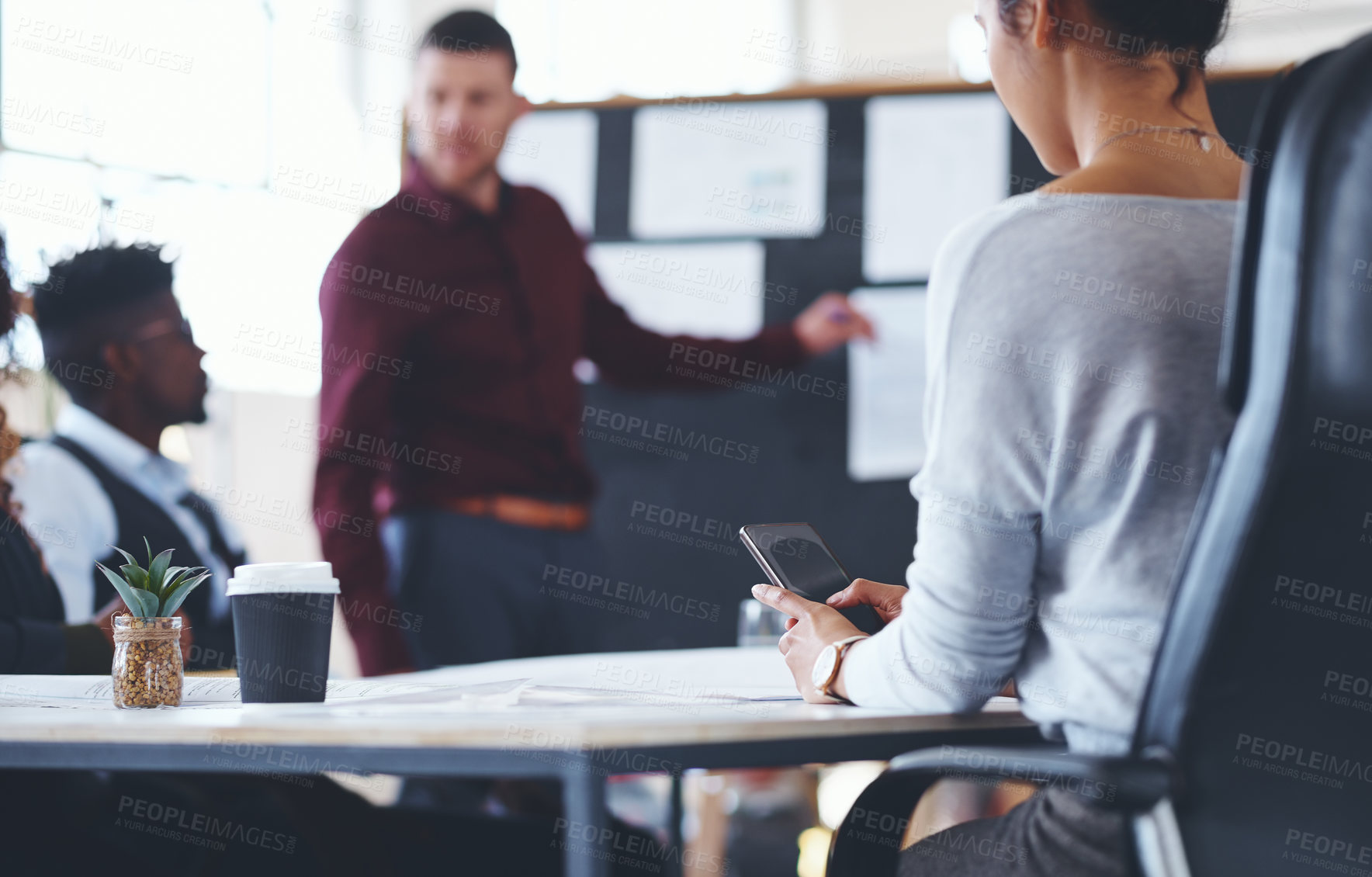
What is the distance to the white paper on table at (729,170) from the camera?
3.24 m

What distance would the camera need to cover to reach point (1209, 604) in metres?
0.66

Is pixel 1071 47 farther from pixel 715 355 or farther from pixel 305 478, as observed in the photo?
pixel 305 478

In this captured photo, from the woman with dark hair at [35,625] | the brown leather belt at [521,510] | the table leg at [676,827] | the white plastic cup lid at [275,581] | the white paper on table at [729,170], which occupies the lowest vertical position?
the table leg at [676,827]

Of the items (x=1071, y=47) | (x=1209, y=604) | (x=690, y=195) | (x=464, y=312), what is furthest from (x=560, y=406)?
(x=1209, y=604)

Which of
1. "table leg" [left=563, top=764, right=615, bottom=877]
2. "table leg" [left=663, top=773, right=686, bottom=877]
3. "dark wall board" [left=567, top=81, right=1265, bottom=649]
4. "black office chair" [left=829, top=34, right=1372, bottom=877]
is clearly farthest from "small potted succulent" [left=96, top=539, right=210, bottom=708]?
"dark wall board" [left=567, top=81, right=1265, bottom=649]

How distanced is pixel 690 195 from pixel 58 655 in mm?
2258

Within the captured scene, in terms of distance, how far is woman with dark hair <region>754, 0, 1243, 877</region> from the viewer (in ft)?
2.66

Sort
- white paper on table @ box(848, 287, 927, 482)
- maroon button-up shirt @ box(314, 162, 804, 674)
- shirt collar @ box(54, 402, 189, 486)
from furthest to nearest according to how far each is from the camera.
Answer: white paper on table @ box(848, 287, 927, 482) < maroon button-up shirt @ box(314, 162, 804, 674) < shirt collar @ box(54, 402, 189, 486)

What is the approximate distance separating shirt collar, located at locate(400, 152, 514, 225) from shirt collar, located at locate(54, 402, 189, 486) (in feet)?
3.12

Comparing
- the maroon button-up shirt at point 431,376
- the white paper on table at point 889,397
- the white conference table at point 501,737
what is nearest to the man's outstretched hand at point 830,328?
the white paper on table at point 889,397

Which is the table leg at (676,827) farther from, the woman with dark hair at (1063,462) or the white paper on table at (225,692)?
the woman with dark hair at (1063,462)

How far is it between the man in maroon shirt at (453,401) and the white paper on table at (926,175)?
35.4 inches

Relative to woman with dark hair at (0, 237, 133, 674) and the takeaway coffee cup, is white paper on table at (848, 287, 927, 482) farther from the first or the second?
the takeaway coffee cup

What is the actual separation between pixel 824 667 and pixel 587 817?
0.36 m
